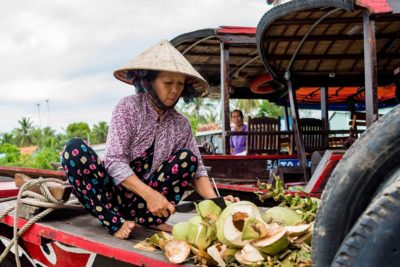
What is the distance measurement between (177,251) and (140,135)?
101cm

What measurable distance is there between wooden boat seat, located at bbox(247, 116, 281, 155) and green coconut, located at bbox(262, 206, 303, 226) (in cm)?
393

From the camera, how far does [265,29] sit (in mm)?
4418

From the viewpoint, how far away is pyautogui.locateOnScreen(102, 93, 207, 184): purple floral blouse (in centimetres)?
245

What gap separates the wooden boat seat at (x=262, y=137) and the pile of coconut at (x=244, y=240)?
3.97m

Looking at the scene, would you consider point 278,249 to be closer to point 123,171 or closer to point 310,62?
point 123,171

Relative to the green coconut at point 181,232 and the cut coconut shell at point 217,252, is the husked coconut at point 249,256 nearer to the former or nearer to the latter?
the cut coconut shell at point 217,252

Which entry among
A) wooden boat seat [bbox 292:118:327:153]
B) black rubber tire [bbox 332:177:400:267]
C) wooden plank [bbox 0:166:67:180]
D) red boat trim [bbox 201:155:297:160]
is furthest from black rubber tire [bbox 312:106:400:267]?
wooden boat seat [bbox 292:118:327:153]

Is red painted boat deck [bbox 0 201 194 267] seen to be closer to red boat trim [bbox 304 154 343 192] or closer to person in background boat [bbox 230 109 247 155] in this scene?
red boat trim [bbox 304 154 343 192]

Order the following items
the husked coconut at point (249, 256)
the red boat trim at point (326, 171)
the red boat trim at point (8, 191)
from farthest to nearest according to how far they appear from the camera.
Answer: the red boat trim at point (8, 191), the red boat trim at point (326, 171), the husked coconut at point (249, 256)

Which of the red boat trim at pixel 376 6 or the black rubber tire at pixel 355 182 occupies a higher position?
the red boat trim at pixel 376 6

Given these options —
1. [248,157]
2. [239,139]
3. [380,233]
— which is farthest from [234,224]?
[239,139]

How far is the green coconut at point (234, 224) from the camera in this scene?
1608 millimetres

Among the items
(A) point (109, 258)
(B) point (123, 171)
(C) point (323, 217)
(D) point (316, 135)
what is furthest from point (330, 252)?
(D) point (316, 135)

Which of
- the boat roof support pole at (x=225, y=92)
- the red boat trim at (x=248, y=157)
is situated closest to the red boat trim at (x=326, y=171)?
the red boat trim at (x=248, y=157)
